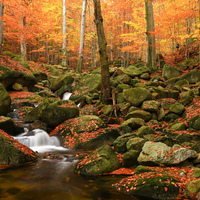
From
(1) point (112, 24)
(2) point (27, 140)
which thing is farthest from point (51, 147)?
(1) point (112, 24)

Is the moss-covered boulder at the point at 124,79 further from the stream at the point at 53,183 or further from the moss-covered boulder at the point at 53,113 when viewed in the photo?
the stream at the point at 53,183

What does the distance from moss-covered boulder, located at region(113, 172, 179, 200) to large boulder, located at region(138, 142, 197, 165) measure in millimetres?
670

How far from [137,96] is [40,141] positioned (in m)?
5.20

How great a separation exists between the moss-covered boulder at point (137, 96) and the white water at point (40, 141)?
416 centimetres

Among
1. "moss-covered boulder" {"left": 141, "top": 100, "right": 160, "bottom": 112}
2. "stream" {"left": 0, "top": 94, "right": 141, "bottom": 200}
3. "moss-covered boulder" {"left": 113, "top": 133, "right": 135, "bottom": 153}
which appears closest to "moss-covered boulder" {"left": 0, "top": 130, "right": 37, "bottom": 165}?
"stream" {"left": 0, "top": 94, "right": 141, "bottom": 200}

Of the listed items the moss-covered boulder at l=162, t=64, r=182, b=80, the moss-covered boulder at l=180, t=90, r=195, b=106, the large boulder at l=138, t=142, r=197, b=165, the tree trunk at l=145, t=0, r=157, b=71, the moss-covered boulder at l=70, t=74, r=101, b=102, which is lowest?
the large boulder at l=138, t=142, r=197, b=165

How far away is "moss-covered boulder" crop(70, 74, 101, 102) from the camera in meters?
12.7

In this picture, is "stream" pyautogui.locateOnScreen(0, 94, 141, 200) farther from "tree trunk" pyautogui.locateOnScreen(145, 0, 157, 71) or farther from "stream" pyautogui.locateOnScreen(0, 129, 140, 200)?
"tree trunk" pyautogui.locateOnScreen(145, 0, 157, 71)

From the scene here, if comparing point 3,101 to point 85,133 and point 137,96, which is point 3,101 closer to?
point 85,133

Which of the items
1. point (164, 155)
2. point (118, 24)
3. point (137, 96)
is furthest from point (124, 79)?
point (118, 24)

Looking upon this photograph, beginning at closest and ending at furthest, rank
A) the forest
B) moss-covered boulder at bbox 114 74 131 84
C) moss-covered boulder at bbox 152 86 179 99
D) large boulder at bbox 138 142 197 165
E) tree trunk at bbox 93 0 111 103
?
the forest < large boulder at bbox 138 142 197 165 < tree trunk at bbox 93 0 111 103 < moss-covered boulder at bbox 152 86 179 99 < moss-covered boulder at bbox 114 74 131 84

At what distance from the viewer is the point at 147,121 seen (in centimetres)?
877

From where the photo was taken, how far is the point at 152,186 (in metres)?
3.88

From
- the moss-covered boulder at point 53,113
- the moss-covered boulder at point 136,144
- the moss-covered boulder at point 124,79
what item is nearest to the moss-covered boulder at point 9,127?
the moss-covered boulder at point 53,113
